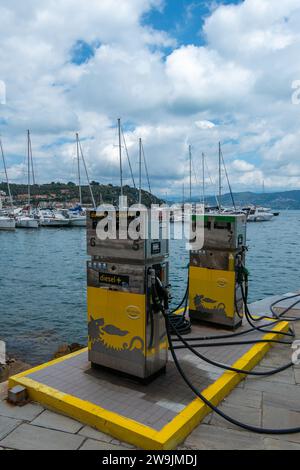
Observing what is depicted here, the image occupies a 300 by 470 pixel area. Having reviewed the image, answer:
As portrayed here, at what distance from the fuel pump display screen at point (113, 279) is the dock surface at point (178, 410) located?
115cm

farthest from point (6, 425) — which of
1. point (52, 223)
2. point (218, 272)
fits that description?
point (52, 223)

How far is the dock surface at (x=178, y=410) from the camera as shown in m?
3.45

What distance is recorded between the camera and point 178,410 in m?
3.77

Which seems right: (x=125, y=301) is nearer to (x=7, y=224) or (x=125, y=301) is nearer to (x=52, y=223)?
(x=7, y=224)

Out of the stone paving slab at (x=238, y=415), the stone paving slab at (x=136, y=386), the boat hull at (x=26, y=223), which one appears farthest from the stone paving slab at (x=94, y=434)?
the boat hull at (x=26, y=223)

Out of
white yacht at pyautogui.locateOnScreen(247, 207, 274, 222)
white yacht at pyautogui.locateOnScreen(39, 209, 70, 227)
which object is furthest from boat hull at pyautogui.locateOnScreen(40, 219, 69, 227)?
white yacht at pyautogui.locateOnScreen(247, 207, 274, 222)

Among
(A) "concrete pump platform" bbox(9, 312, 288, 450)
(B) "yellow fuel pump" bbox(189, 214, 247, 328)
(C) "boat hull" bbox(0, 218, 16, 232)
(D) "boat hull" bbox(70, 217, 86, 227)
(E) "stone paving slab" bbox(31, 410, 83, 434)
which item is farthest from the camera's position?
(D) "boat hull" bbox(70, 217, 86, 227)

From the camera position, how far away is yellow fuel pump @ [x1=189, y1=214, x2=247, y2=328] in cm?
619

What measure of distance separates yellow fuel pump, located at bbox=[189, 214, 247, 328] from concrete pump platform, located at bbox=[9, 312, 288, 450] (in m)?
1.10

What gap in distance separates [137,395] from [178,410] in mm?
516

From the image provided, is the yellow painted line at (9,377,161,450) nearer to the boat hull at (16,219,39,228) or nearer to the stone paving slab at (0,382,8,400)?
the stone paving slab at (0,382,8,400)

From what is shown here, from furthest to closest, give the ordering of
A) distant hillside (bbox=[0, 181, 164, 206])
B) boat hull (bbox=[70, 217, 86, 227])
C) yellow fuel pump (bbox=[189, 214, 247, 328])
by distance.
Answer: boat hull (bbox=[70, 217, 86, 227]) < distant hillside (bbox=[0, 181, 164, 206]) < yellow fuel pump (bbox=[189, 214, 247, 328])

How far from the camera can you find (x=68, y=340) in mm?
10633
